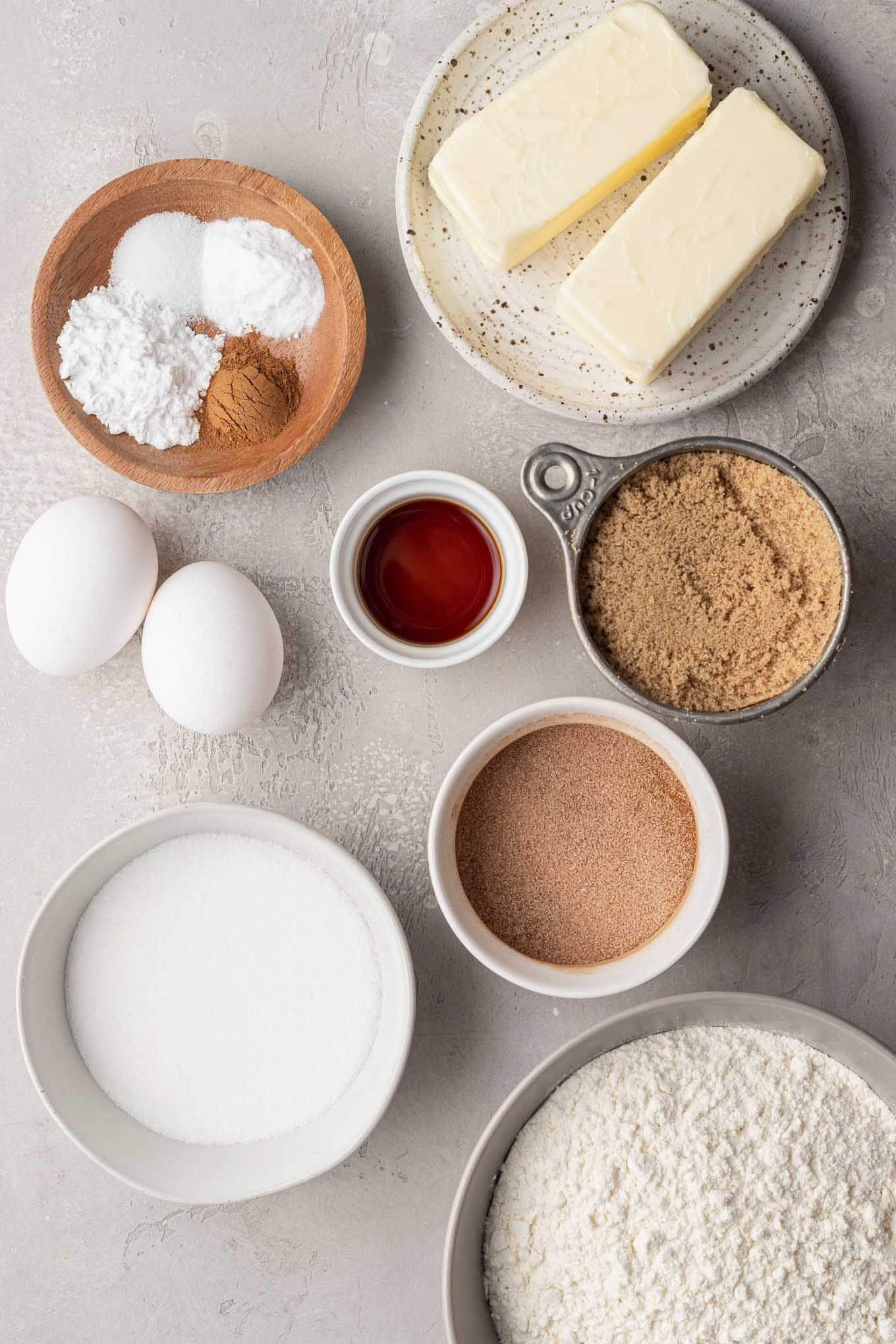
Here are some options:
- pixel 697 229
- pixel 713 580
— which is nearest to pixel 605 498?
pixel 713 580

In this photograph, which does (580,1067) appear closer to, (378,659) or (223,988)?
(223,988)

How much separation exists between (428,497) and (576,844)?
0.47m

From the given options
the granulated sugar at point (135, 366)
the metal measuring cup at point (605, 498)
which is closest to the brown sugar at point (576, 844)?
the metal measuring cup at point (605, 498)

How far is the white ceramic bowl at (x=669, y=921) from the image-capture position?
1.10m

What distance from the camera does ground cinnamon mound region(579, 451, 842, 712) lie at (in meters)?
1.08

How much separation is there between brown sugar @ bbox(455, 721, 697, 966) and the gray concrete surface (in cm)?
10

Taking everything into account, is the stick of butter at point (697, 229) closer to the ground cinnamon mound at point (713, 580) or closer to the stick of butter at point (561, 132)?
the stick of butter at point (561, 132)

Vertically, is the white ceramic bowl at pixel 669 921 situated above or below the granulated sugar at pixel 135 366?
below

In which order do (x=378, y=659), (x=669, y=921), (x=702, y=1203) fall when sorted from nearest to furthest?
(x=702, y=1203)
(x=669, y=921)
(x=378, y=659)

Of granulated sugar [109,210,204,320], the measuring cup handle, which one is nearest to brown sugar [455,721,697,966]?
the measuring cup handle

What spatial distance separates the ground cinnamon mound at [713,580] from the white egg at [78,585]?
535 millimetres

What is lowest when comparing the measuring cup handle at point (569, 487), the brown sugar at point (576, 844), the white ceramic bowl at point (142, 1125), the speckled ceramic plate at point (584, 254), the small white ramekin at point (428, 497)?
the white ceramic bowl at point (142, 1125)

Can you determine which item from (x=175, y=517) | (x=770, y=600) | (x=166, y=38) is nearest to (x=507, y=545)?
(x=770, y=600)

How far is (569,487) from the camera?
1.07 meters
